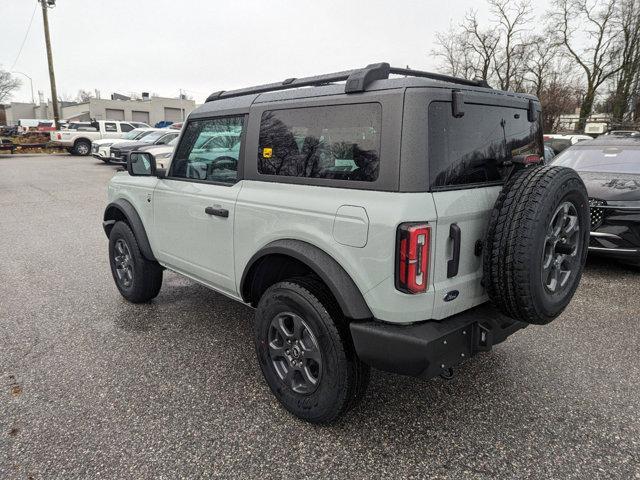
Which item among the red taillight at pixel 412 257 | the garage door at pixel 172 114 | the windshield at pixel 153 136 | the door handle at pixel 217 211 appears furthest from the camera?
the garage door at pixel 172 114

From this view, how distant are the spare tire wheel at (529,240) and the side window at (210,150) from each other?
169 cm

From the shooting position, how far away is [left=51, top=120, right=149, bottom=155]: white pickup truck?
24.0 metres

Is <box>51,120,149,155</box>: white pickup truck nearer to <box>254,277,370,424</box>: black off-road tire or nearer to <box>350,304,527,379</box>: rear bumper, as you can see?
<box>254,277,370,424</box>: black off-road tire

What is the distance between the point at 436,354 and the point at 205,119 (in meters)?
2.40

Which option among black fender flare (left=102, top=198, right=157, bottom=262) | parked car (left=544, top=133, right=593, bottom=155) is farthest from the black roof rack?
parked car (left=544, top=133, right=593, bottom=155)

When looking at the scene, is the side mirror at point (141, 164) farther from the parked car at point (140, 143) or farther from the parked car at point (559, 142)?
the parked car at point (559, 142)

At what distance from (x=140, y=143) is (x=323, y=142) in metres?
15.8

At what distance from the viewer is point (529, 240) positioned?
2146mm

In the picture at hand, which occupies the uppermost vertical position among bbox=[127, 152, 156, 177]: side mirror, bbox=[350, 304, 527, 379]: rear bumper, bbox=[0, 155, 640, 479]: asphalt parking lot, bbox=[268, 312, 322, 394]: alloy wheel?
bbox=[127, 152, 156, 177]: side mirror

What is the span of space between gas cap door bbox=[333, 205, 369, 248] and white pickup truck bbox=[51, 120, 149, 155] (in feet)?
83.1

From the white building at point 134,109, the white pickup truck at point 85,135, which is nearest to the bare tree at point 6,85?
the white building at point 134,109

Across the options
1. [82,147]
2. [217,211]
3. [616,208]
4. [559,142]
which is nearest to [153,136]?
[82,147]

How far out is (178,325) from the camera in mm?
3957

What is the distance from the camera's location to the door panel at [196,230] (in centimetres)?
305
